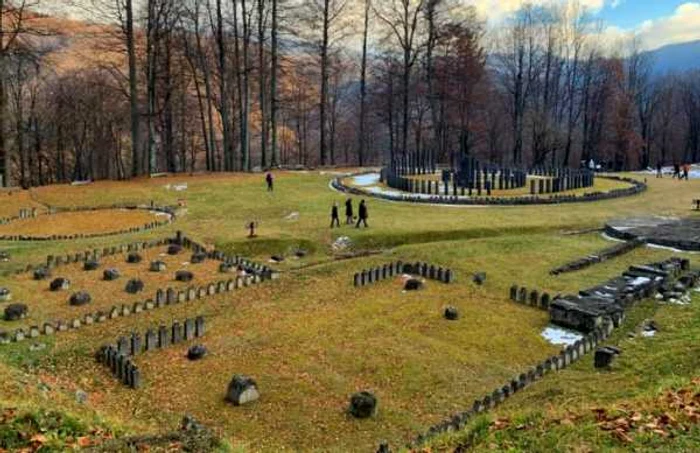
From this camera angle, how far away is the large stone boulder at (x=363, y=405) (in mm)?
10211

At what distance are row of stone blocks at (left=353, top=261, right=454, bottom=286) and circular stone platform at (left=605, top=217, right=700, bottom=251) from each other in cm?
908

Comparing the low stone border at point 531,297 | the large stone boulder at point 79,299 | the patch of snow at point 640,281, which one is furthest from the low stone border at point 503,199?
the large stone boulder at point 79,299

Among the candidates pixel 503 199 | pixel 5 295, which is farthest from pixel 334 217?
pixel 5 295

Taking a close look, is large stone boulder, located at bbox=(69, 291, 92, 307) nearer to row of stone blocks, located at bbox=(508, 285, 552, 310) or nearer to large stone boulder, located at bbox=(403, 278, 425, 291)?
large stone boulder, located at bbox=(403, 278, 425, 291)

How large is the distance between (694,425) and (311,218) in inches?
811

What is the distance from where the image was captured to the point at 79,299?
1545cm

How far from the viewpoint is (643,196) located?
34188mm

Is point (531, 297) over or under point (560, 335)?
over

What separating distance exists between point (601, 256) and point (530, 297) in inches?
215

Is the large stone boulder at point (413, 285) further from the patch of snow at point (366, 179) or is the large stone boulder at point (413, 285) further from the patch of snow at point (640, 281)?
the patch of snow at point (366, 179)

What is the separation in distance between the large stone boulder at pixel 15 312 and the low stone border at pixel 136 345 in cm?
345

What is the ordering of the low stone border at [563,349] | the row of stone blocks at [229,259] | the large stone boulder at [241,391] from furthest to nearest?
the row of stone blocks at [229,259], the large stone boulder at [241,391], the low stone border at [563,349]

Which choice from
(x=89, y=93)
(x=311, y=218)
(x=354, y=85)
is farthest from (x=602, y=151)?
(x=89, y=93)

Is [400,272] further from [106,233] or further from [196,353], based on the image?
[106,233]
